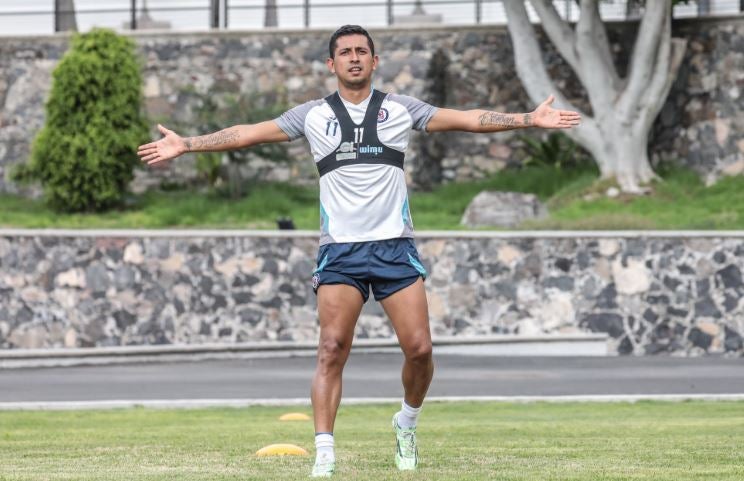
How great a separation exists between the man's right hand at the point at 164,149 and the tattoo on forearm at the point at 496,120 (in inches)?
60.0

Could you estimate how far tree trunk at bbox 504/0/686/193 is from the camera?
89.1 feet

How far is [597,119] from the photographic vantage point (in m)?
27.5

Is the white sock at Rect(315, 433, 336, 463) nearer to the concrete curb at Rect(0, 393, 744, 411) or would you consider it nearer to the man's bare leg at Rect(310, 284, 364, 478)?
the man's bare leg at Rect(310, 284, 364, 478)

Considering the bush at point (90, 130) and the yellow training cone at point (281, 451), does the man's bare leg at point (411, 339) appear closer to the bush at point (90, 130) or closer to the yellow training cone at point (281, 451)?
the yellow training cone at point (281, 451)

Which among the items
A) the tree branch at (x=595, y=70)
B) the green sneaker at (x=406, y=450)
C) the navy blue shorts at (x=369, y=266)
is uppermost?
the tree branch at (x=595, y=70)

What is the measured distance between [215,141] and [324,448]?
A: 1.75 metres

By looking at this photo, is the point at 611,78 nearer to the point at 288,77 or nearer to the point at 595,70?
the point at 595,70

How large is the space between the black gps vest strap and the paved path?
8.41 m

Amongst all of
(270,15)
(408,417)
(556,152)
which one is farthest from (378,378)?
(270,15)

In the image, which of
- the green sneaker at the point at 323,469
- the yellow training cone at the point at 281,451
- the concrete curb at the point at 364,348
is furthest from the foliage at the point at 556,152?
the green sneaker at the point at 323,469

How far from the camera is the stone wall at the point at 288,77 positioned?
29.8m

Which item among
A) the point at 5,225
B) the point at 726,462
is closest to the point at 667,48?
the point at 5,225

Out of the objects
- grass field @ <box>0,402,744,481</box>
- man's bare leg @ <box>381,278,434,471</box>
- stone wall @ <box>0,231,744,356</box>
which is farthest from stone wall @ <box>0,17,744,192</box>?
man's bare leg @ <box>381,278,434,471</box>

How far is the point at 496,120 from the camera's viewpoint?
8.33 m
